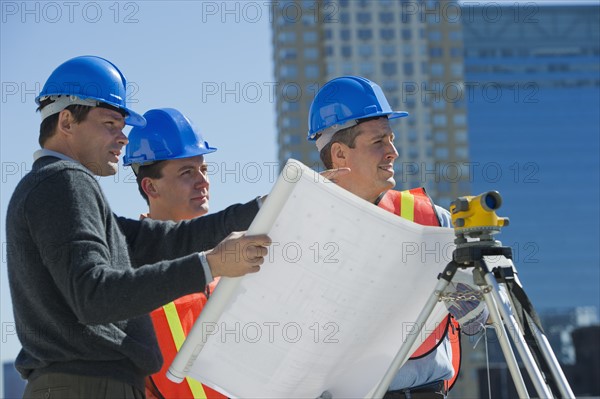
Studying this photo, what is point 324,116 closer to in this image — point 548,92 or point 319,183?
point 319,183

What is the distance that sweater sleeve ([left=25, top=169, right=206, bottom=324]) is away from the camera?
10.0 feet

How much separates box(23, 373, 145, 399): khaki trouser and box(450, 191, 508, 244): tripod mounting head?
4.00 feet

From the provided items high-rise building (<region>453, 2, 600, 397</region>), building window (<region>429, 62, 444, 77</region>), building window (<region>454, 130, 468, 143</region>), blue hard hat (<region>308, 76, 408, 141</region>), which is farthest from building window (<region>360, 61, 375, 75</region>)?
blue hard hat (<region>308, 76, 408, 141</region>)

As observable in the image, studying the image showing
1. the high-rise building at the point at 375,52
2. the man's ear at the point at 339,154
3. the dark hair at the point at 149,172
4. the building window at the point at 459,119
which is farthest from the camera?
the high-rise building at the point at 375,52

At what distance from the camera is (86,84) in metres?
3.64

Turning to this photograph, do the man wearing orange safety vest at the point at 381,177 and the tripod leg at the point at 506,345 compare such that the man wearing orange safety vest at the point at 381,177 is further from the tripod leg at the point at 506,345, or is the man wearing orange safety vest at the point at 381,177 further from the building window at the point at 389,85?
the building window at the point at 389,85

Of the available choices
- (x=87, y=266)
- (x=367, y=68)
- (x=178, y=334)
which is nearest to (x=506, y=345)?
(x=87, y=266)

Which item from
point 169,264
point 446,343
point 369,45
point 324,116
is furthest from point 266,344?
point 369,45

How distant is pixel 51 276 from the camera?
3201mm

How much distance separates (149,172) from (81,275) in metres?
2.17

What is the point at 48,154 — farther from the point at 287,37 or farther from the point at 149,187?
A: the point at 287,37

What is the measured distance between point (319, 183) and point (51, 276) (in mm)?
906

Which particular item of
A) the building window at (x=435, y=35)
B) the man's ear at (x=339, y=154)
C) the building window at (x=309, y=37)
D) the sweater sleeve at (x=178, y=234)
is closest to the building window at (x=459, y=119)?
the building window at (x=435, y=35)

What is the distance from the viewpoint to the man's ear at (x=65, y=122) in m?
3.53
